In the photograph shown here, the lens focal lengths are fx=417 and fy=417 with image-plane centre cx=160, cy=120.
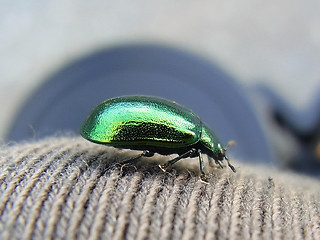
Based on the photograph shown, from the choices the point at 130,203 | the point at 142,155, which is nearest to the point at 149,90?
the point at 142,155

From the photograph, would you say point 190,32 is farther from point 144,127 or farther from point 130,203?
point 130,203

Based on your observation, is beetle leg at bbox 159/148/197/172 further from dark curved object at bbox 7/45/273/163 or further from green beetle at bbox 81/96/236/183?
dark curved object at bbox 7/45/273/163

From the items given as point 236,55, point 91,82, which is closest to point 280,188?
point 91,82

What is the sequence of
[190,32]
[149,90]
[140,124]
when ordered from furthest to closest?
[190,32] → [149,90] → [140,124]

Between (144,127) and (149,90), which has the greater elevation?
(144,127)

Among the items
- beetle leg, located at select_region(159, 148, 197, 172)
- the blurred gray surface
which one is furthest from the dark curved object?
beetle leg, located at select_region(159, 148, 197, 172)

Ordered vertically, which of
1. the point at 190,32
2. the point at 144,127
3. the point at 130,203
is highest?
the point at 190,32

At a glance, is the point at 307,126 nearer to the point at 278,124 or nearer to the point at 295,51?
the point at 278,124
